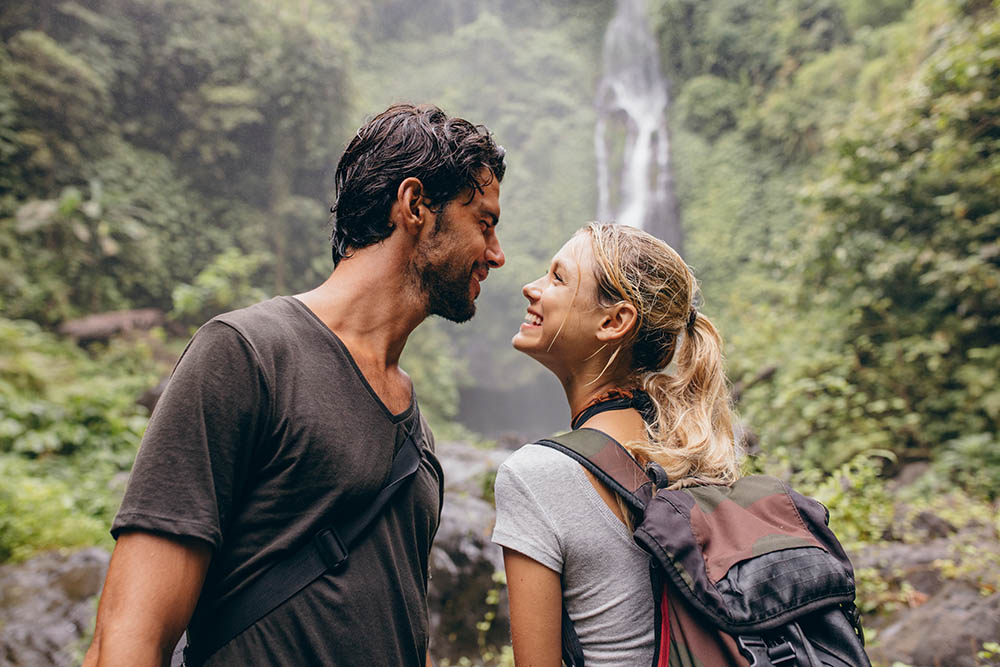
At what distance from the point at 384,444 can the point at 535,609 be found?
47 centimetres

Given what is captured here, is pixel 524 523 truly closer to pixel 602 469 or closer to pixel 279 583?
pixel 602 469

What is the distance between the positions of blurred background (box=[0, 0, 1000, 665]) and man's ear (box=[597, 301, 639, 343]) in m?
2.57

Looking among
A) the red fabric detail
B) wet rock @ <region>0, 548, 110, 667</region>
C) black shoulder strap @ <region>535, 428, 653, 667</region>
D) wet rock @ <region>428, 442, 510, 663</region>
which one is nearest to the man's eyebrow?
black shoulder strap @ <region>535, 428, 653, 667</region>

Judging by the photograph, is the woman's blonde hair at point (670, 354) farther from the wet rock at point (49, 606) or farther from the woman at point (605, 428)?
the wet rock at point (49, 606)

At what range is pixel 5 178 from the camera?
31.3 ft

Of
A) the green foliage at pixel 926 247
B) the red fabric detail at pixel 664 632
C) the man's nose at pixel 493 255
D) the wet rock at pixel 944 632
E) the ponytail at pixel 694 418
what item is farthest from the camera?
the green foliage at pixel 926 247

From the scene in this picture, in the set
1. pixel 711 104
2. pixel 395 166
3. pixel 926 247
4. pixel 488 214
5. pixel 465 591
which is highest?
pixel 711 104

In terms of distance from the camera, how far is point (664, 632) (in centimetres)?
102

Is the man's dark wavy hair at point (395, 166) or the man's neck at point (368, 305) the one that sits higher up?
the man's dark wavy hair at point (395, 166)

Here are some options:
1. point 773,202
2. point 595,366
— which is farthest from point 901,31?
point 595,366

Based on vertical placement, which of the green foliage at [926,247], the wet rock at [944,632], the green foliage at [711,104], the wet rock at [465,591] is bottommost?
the wet rock at [465,591]

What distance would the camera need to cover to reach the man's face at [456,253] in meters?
1.38

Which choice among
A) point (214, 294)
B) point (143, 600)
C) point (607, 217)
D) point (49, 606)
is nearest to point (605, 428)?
point (143, 600)

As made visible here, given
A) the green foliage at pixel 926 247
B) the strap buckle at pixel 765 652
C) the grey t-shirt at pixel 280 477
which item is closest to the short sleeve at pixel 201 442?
the grey t-shirt at pixel 280 477
